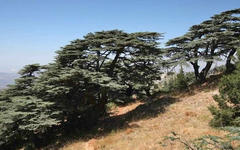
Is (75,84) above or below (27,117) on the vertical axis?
above

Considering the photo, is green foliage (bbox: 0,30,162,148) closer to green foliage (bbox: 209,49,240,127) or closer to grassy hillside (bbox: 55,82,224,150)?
grassy hillside (bbox: 55,82,224,150)

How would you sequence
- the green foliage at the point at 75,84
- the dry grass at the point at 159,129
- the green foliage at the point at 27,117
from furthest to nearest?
the green foliage at the point at 75,84, the green foliage at the point at 27,117, the dry grass at the point at 159,129

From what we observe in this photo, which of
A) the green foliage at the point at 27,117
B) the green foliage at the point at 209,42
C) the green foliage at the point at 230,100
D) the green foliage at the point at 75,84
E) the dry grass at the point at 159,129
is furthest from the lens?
the green foliage at the point at 209,42

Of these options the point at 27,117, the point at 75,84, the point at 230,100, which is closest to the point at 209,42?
the point at 230,100

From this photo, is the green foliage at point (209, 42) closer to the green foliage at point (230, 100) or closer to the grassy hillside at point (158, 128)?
the grassy hillside at point (158, 128)

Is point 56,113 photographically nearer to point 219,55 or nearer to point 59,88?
point 59,88

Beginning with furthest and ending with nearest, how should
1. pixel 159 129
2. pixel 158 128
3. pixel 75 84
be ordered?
pixel 75 84, pixel 158 128, pixel 159 129

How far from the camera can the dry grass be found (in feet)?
31.1

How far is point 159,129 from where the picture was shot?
1162 centimetres

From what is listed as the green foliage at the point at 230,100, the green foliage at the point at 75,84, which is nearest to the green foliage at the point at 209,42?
the green foliage at the point at 75,84

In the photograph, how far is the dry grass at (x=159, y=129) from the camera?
31.1 feet

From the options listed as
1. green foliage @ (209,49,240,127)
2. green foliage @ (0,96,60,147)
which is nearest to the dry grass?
green foliage @ (209,49,240,127)

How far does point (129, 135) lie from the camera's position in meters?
11.5

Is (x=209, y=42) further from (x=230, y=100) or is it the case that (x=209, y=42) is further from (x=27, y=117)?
(x=27, y=117)
